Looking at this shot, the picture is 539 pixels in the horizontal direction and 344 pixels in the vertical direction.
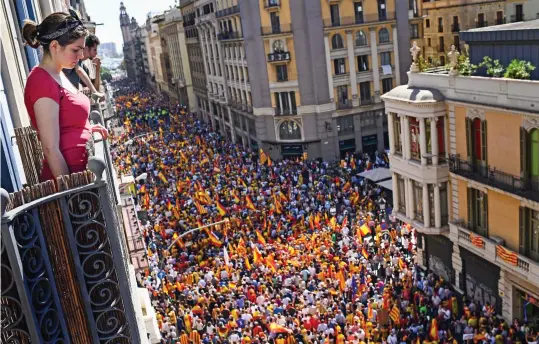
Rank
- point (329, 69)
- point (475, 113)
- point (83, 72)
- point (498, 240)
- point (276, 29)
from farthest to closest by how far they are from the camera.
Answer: point (276, 29) < point (329, 69) < point (475, 113) < point (498, 240) < point (83, 72)

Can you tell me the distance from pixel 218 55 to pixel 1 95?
5914 cm

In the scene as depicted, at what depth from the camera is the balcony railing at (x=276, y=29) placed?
4838 centimetres

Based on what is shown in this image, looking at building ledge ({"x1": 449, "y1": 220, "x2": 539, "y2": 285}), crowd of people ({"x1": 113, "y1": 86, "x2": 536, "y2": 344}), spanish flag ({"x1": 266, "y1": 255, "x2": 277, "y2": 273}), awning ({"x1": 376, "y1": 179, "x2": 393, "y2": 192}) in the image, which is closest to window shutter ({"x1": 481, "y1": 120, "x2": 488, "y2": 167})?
building ledge ({"x1": 449, "y1": 220, "x2": 539, "y2": 285})

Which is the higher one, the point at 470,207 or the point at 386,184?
the point at 470,207

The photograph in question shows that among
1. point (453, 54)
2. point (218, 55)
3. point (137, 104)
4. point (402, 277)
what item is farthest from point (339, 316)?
point (137, 104)

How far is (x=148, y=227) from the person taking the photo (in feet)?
108

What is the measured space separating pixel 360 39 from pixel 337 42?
2.13 meters

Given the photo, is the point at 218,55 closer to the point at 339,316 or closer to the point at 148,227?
the point at 148,227

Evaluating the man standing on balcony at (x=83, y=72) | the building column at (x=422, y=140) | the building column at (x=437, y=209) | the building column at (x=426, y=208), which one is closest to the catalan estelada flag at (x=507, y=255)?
the building column at (x=437, y=209)

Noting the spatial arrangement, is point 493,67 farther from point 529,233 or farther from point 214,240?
point 214,240

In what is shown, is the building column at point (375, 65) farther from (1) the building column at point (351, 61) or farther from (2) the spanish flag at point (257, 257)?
(2) the spanish flag at point (257, 257)

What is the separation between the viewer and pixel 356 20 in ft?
158

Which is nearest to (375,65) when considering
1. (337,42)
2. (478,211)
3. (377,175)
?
(337,42)

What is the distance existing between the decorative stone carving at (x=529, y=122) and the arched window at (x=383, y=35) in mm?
31357
